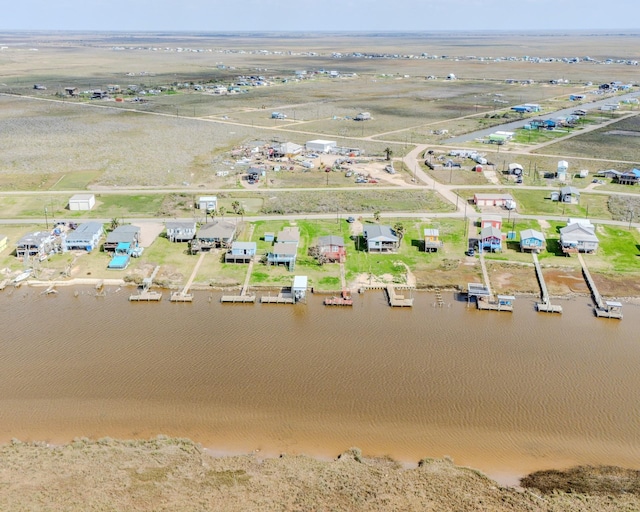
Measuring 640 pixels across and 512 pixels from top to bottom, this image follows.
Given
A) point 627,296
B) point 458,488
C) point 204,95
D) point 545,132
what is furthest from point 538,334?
point 204,95

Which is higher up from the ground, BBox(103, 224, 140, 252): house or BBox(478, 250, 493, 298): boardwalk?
BBox(103, 224, 140, 252): house

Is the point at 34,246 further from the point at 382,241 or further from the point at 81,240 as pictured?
the point at 382,241

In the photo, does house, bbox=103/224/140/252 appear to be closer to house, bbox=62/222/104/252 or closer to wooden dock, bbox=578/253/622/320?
house, bbox=62/222/104/252

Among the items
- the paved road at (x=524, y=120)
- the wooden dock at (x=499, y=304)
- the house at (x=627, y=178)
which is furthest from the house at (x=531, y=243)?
the paved road at (x=524, y=120)

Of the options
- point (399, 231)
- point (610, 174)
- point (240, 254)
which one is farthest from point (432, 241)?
point (610, 174)

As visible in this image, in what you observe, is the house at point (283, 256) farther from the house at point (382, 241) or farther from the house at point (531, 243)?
the house at point (531, 243)

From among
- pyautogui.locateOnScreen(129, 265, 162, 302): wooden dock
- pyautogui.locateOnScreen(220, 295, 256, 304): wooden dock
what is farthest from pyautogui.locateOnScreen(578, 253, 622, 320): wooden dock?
pyautogui.locateOnScreen(129, 265, 162, 302): wooden dock
